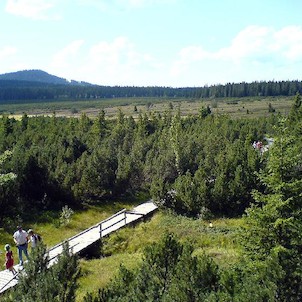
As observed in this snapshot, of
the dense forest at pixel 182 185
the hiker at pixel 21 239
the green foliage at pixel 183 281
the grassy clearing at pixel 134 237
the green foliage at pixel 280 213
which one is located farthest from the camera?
the grassy clearing at pixel 134 237

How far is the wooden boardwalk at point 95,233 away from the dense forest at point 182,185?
1.86m

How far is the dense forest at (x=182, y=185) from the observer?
11.8 metres

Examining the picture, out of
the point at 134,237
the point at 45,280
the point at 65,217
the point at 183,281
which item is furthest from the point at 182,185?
the point at 45,280

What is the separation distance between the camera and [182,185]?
95.6ft

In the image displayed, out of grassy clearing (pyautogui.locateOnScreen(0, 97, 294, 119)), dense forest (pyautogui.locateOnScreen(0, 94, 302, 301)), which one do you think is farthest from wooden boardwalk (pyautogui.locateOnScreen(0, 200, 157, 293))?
grassy clearing (pyautogui.locateOnScreen(0, 97, 294, 119))

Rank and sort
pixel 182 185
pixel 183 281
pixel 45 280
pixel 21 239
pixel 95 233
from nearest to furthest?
1. pixel 45 280
2. pixel 183 281
3. pixel 21 239
4. pixel 95 233
5. pixel 182 185

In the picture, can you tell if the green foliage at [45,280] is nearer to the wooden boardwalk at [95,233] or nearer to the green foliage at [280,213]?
the wooden boardwalk at [95,233]

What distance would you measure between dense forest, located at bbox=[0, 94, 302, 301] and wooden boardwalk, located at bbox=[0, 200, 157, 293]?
1.86 m

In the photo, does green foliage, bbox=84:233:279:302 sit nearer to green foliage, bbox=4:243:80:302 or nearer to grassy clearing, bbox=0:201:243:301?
green foliage, bbox=4:243:80:302

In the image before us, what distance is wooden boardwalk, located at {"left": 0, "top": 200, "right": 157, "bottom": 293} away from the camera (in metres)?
17.8

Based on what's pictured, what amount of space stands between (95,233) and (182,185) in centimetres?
743

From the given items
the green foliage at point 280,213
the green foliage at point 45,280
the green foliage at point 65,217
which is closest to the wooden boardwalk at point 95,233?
the green foliage at point 65,217

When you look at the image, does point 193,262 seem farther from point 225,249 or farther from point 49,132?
point 49,132

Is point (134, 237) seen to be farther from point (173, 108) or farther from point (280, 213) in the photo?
point (173, 108)
